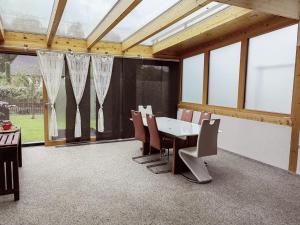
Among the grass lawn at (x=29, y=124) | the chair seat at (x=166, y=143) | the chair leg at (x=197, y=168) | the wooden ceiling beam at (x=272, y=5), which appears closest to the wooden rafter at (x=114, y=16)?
the wooden ceiling beam at (x=272, y=5)

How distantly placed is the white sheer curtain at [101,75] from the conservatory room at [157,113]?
0.02 meters

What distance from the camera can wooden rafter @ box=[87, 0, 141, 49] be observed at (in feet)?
9.11

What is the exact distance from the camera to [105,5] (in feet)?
10.3

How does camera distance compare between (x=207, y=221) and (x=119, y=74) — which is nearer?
(x=207, y=221)

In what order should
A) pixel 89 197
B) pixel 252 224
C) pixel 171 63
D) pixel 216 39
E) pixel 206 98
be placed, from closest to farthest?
1. pixel 252 224
2. pixel 89 197
3. pixel 216 39
4. pixel 206 98
5. pixel 171 63

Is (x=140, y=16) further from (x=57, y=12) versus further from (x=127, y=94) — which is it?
(x=127, y=94)

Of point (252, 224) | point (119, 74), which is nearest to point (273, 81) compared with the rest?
point (252, 224)

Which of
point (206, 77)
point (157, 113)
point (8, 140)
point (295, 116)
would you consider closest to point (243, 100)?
point (295, 116)

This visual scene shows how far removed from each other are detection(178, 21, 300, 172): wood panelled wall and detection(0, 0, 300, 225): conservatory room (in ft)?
0.06

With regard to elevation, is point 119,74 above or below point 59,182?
above

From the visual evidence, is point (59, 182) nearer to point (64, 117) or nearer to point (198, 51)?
point (64, 117)

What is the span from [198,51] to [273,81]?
214cm

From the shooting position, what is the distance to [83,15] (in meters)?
3.51

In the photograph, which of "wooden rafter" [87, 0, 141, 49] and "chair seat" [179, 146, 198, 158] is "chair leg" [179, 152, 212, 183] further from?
"wooden rafter" [87, 0, 141, 49]
